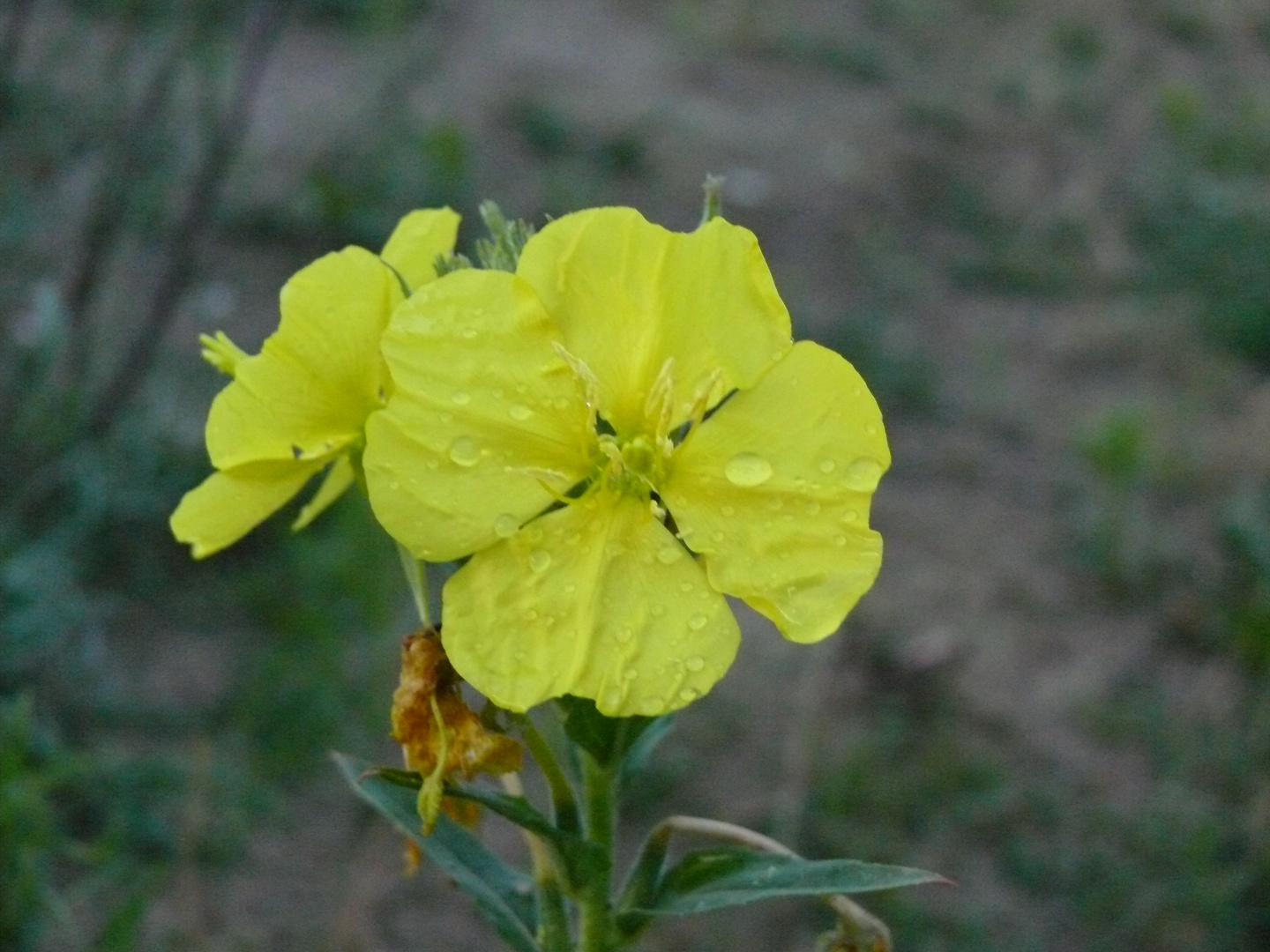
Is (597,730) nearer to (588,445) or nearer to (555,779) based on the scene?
(555,779)

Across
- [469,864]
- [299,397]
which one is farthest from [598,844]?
[299,397]

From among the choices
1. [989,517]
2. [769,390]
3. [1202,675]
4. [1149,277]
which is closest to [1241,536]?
[1202,675]

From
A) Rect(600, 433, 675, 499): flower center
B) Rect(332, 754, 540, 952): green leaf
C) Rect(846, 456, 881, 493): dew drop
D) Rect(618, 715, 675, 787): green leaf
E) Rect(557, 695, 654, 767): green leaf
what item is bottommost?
Rect(332, 754, 540, 952): green leaf

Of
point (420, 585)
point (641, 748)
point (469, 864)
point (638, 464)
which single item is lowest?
point (469, 864)

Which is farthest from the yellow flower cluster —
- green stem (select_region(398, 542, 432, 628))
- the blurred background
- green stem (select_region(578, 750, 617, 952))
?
the blurred background

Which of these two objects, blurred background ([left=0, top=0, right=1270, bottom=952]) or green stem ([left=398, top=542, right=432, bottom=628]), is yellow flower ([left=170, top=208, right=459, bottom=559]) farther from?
blurred background ([left=0, top=0, right=1270, bottom=952])

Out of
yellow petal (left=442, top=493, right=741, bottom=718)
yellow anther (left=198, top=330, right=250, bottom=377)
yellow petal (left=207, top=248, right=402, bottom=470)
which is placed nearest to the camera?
yellow petal (left=442, top=493, right=741, bottom=718)

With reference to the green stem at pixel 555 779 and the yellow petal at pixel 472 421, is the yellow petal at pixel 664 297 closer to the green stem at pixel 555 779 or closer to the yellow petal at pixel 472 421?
the yellow petal at pixel 472 421

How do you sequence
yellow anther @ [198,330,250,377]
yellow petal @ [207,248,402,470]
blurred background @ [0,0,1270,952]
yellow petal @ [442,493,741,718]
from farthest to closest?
blurred background @ [0,0,1270,952] → yellow anther @ [198,330,250,377] → yellow petal @ [207,248,402,470] → yellow petal @ [442,493,741,718]
